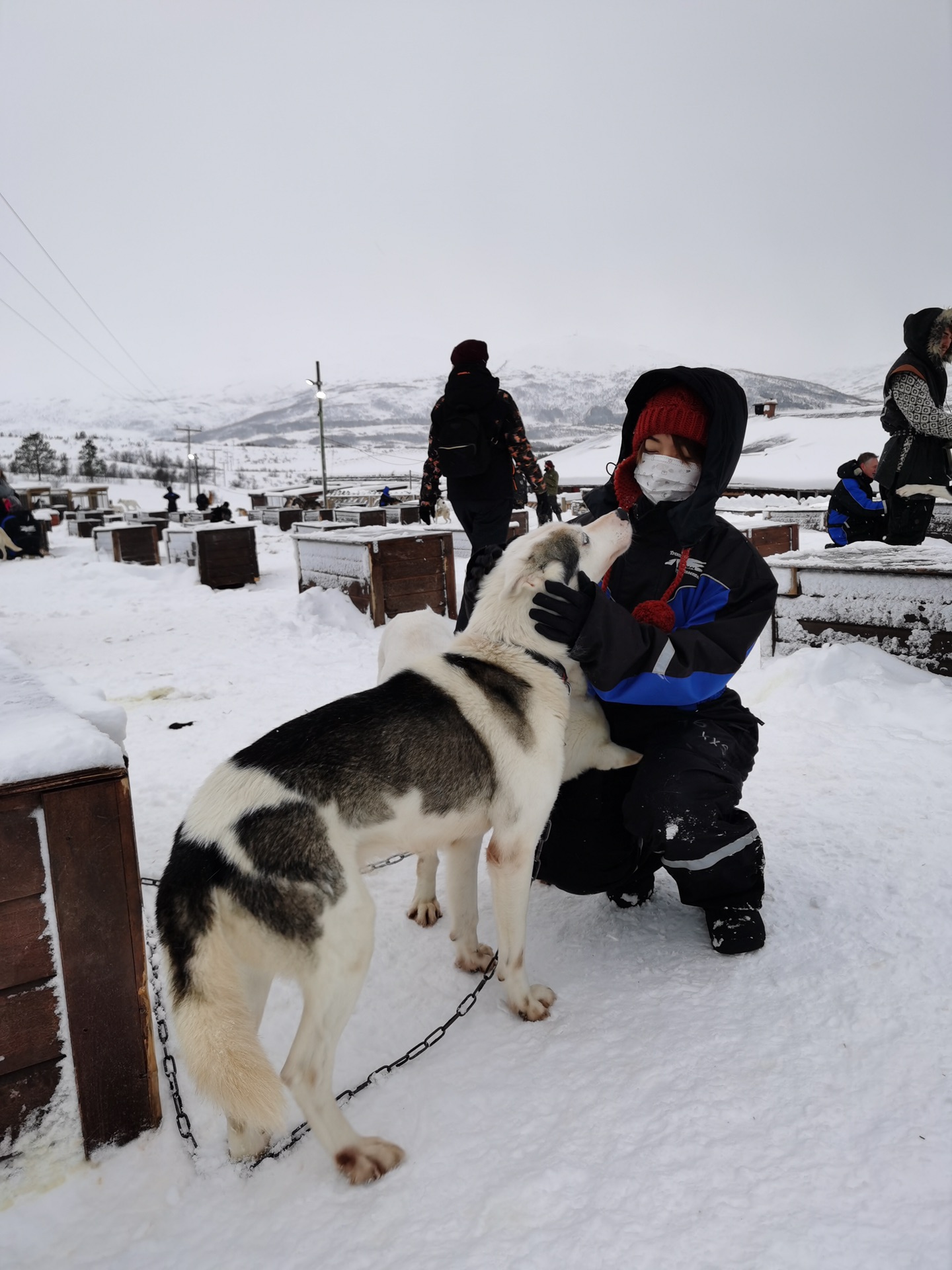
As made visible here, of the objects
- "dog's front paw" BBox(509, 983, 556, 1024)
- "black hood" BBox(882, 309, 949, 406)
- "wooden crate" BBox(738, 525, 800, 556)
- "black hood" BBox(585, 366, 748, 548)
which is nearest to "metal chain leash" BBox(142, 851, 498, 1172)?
"dog's front paw" BBox(509, 983, 556, 1024)

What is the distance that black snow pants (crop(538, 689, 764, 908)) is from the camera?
2.05 m

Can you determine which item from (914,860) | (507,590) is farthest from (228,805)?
(914,860)

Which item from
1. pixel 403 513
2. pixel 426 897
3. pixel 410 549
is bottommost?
pixel 426 897

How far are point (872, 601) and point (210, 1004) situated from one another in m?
3.98

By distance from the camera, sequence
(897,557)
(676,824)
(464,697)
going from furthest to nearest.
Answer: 1. (897,557)
2. (676,824)
3. (464,697)

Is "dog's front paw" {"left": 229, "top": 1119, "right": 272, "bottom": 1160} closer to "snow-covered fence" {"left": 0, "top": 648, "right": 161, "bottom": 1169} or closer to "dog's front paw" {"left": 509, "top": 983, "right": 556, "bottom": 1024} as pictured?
"snow-covered fence" {"left": 0, "top": 648, "right": 161, "bottom": 1169}

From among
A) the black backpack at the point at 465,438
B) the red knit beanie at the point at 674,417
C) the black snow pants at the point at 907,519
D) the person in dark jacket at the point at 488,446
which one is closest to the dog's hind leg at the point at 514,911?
the red knit beanie at the point at 674,417

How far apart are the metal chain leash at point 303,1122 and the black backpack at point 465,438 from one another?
3.79 metres

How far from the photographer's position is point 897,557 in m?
4.21

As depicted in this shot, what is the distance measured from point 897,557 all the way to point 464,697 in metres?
3.46

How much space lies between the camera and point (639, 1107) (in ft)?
5.20

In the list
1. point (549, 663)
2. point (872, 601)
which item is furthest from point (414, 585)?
point (549, 663)

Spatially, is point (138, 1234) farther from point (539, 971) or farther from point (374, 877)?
point (374, 877)

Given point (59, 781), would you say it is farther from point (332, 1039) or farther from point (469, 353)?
point (469, 353)
